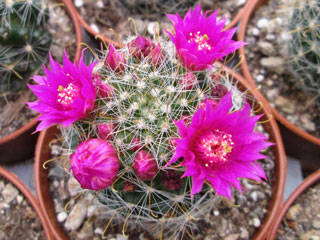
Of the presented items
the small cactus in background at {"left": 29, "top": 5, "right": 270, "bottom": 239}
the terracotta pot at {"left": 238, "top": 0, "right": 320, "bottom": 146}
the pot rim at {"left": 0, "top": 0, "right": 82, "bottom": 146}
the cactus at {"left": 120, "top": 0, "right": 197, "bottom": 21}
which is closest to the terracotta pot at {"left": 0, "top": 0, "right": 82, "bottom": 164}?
the pot rim at {"left": 0, "top": 0, "right": 82, "bottom": 146}

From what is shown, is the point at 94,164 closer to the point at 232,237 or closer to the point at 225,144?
the point at 225,144

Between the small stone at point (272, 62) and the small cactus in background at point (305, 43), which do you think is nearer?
the small cactus in background at point (305, 43)

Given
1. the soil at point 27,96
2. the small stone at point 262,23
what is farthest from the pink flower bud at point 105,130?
the small stone at point 262,23

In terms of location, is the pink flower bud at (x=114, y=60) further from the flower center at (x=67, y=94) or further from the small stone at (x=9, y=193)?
the small stone at (x=9, y=193)

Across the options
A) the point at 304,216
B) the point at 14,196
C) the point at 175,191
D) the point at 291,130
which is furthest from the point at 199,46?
the point at 14,196

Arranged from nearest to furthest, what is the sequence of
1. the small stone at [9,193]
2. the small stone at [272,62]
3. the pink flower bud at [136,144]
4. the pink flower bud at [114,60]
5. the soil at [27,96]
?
the pink flower bud at [136,144]
the pink flower bud at [114,60]
the small stone at [9,193]
the soil at [27,96]
the small stone at [272,62]

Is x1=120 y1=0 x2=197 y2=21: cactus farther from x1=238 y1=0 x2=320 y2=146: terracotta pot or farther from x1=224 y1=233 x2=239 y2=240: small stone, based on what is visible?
x1=224 y1=233 x2=239 y2=240: small stone
